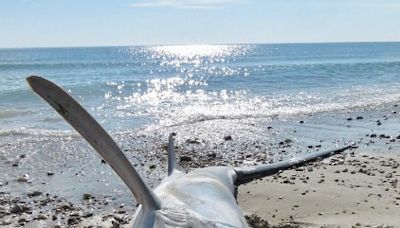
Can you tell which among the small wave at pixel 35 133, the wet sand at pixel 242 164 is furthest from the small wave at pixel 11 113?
the wet sand at pixel 242 164

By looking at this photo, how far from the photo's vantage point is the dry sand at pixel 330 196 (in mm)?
5379

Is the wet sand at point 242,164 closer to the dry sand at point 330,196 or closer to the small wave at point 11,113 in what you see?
the dry sand at point 330,196

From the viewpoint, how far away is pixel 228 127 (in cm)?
1239

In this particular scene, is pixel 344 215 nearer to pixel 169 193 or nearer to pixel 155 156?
pixel 169 193

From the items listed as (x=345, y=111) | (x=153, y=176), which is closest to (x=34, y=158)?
(x=153, y=176)

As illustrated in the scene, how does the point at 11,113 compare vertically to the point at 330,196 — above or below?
below

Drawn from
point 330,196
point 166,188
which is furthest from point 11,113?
point 166,188

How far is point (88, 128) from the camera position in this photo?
251 cm

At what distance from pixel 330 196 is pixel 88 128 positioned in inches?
165

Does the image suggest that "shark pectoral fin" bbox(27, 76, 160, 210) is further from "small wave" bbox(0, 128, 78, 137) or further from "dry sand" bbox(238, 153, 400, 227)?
"small wave" bbox(0, 128, 78, 137)

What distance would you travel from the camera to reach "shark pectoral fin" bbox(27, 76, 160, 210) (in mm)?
2340

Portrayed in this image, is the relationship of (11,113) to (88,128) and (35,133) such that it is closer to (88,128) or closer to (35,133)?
(35,133)

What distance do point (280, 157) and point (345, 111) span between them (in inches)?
258

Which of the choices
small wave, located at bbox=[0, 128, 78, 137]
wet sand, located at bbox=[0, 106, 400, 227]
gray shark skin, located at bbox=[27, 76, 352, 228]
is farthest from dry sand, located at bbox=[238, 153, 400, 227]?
small wave, located at bbox=[0, 128, 78, 137]
